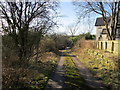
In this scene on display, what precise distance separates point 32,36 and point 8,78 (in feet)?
10.1

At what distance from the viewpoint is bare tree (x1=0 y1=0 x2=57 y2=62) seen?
519 cm

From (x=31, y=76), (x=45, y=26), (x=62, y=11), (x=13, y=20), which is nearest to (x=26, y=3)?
(x=13, y=20)

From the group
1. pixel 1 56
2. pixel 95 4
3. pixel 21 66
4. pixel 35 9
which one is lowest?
pixel 21 66

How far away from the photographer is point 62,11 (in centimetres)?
704

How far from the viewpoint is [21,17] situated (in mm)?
5566

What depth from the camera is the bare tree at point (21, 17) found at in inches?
204

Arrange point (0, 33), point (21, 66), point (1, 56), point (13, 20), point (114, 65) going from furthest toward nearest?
point (114, 65) < point (13, 20) < point (0, 33) < point (21, 66) < point (1, 56)

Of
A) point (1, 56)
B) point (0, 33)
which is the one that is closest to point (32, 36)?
point (0, 33)

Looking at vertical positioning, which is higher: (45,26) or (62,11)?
(62,11)

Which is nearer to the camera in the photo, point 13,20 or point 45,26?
point 13,20

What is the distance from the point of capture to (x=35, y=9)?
19.7ft

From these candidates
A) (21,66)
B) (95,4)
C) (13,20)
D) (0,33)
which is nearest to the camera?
(21,66)

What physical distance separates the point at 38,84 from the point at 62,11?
16.6 ft

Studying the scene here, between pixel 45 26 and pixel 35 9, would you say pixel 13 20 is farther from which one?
pixel 45 26
